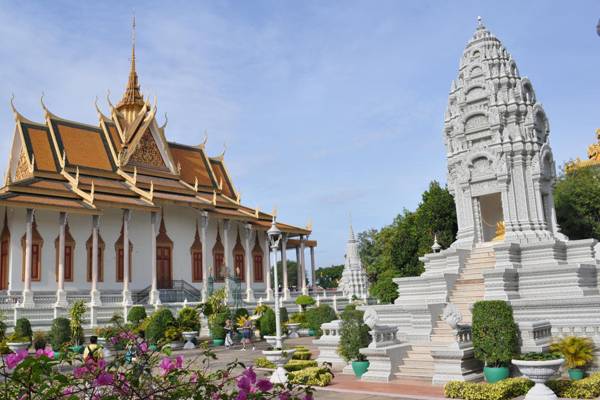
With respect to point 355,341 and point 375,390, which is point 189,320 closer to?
point 355,341

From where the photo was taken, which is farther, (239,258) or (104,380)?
(239,258)

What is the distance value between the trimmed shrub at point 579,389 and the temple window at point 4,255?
22718 mm

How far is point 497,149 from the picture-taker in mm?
16453

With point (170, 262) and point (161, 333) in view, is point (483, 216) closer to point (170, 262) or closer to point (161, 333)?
point (161, 333)

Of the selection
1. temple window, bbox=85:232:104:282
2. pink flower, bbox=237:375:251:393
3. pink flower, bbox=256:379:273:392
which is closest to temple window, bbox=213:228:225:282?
temple window, bbox=85:232:104:282

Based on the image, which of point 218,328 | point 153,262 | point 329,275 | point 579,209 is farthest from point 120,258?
point 329,275

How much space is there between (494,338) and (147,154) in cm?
2630

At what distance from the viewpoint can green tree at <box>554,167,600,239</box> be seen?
2475cm

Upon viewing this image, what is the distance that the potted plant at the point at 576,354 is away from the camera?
31.6 ft

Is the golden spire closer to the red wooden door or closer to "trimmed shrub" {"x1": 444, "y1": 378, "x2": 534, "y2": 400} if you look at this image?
the red wooden door

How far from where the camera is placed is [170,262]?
99.0 feet

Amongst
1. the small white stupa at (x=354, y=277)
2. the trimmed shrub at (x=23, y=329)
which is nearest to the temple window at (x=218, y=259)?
the trimmed shrub at (x=23, y=329)

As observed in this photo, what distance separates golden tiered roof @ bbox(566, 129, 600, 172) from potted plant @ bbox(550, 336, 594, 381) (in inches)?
1059

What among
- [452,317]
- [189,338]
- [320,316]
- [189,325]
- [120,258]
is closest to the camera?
[452,317]
